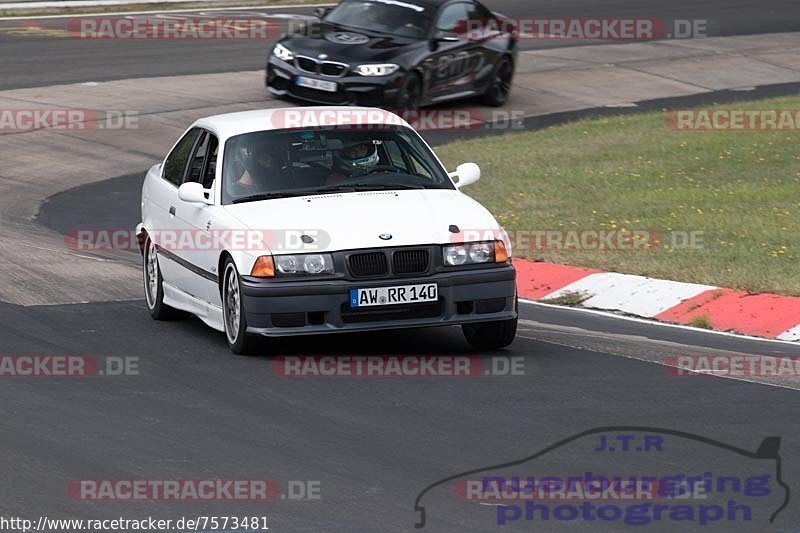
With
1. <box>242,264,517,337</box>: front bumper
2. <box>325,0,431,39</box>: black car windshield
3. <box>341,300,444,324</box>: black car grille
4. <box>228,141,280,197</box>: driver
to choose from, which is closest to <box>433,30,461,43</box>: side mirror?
<box>325,0,431,39</box>: black car windshield

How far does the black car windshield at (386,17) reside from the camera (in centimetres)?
2359

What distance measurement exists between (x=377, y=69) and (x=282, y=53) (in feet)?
5.12

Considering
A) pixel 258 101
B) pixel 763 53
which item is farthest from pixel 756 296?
pixel 763 53

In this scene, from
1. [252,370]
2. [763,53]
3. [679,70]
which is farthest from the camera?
[763,53]

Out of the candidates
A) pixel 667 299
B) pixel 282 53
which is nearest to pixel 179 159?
pixel 667 299

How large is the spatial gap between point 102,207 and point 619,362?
29.7 ft

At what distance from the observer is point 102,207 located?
17.6m

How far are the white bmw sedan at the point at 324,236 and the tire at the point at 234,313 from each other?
12mm

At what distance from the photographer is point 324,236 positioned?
9688 mm

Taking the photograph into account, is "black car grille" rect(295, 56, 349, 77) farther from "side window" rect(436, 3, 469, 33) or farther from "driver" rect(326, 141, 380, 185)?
"driver" rect(326, 141, 380, 185)

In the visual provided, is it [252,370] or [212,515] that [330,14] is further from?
[212,515]

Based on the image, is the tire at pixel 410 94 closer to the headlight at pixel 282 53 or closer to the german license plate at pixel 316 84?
the german license plate at pixel 316 84

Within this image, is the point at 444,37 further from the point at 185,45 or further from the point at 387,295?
the point at 387,295

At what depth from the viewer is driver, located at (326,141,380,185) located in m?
10.6
